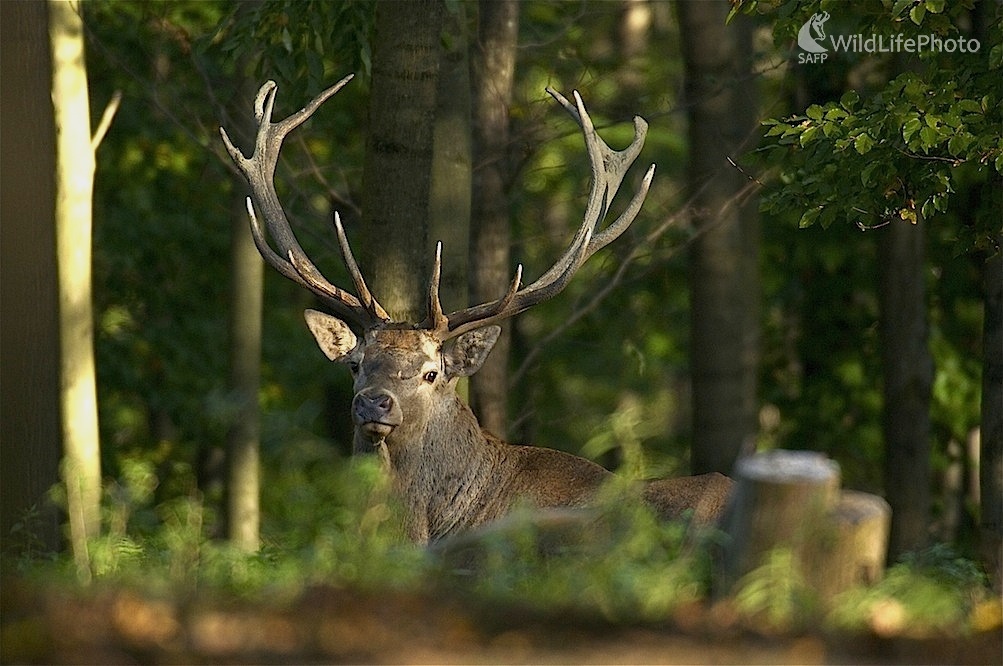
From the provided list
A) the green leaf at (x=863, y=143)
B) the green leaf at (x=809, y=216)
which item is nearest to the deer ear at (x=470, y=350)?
the green leaf at (x=809, y=216)

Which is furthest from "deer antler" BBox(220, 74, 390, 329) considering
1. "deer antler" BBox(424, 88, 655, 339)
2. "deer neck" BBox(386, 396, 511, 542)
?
"deer neck" BBox(386, 396, 511, 542)

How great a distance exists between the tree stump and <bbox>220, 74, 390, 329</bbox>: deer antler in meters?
4.35

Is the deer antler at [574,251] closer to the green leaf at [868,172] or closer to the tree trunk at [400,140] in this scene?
the tree trunk at [400,140]

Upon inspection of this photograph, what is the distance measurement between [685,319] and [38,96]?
37.1ft

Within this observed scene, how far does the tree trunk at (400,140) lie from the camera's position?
866 centimetres

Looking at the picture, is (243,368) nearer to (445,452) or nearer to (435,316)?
(445,452)

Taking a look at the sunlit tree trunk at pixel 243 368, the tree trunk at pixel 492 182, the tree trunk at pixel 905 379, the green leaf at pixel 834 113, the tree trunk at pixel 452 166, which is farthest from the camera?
the sunlit tree trunk at pixel 243 368

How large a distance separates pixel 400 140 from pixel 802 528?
15.6 ft

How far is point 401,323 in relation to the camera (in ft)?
28.9

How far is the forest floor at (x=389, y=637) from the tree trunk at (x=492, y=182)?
6556 mm

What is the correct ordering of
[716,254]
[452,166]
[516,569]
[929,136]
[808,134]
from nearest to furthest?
[516,569] → [929,136] → [808,134] → [452,166] → [716,254]

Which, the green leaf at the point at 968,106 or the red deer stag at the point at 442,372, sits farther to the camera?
the red deer stag at the point at 442,372

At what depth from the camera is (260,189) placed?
8.99m

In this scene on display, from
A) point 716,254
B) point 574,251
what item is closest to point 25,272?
point 574,251
